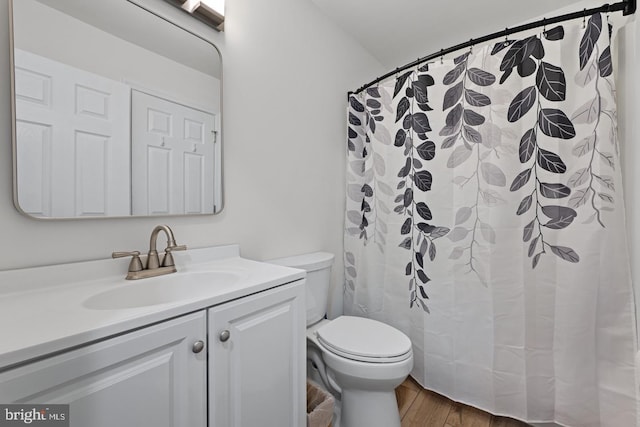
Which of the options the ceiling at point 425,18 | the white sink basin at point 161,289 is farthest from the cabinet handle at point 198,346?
the ceiling at point 425,18

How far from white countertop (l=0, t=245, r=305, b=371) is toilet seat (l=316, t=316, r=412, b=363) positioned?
19.7 inches

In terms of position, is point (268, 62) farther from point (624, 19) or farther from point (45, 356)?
point (624, 19)

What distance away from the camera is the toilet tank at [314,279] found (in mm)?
1516

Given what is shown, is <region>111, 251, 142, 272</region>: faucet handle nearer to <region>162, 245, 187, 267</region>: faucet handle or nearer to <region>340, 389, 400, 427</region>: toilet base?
<region>162, 245, 187, 267</region>: faucet handle

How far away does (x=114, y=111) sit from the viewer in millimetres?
998

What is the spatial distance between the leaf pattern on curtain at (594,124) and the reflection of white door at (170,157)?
1.63 meters

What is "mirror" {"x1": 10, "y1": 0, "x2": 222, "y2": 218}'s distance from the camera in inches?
33.4

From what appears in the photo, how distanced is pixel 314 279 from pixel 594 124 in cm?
146

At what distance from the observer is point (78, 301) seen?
755 mm

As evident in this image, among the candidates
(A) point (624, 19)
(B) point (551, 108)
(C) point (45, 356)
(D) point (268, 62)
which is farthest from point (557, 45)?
(C) point (45, 356)

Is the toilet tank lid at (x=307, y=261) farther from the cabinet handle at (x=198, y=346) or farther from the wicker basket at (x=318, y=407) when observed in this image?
the cabinet handle at (x=198, y=346)

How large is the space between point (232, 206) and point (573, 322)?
1.65 m

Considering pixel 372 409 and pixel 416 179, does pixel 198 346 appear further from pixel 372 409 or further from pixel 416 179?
pixel 416 179

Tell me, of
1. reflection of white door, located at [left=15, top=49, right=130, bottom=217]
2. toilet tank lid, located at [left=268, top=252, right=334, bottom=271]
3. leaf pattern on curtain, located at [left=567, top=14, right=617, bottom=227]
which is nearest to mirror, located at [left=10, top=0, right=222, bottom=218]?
reflection of white door, located at [left=15, top=49, right=130, bottom=217]
